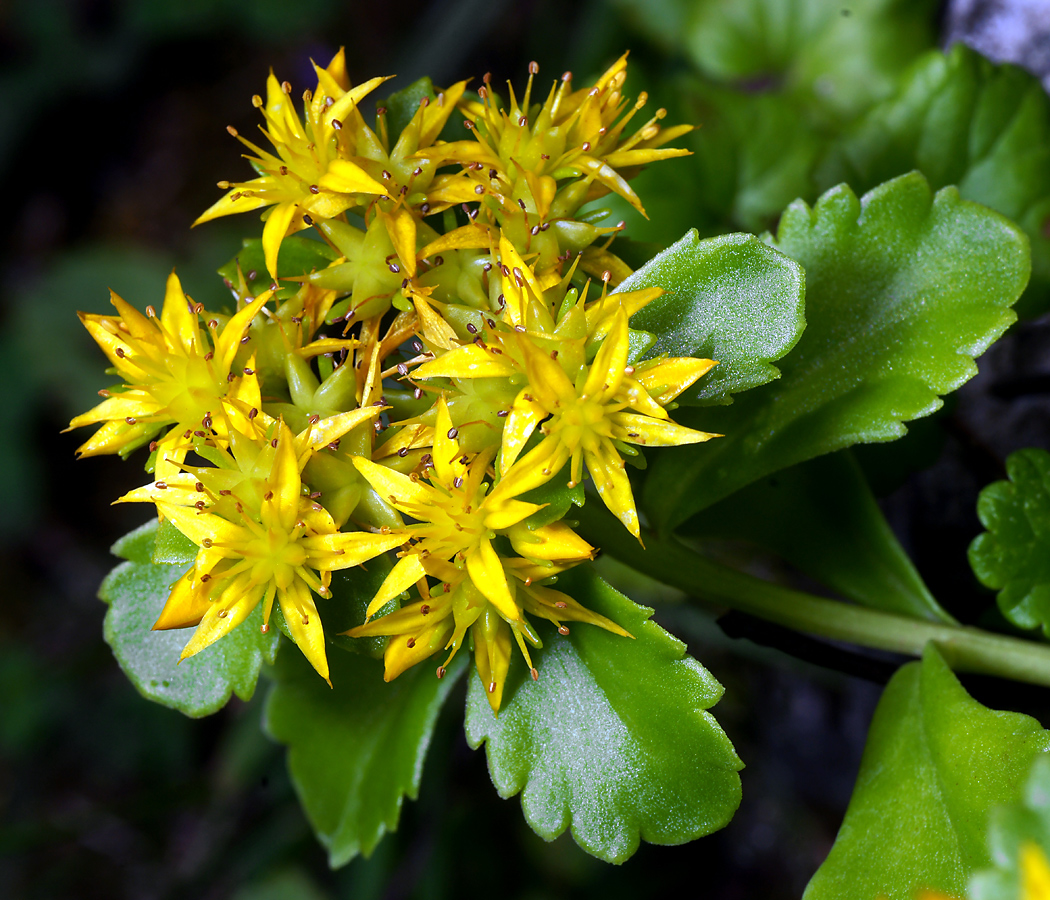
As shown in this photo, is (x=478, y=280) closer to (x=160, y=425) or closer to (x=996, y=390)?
(x=160, y=425)

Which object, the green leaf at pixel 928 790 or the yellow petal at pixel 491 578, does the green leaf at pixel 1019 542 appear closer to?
the green leaf at pixel 928 790

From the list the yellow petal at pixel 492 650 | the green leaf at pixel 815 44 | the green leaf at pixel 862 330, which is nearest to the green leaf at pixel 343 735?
the yellow petal at pixel 492 650

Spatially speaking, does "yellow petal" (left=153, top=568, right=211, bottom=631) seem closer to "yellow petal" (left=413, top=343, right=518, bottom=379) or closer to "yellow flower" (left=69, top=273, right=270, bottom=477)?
"yellow flower" (left=69, top=273, right=270, bottom=477)

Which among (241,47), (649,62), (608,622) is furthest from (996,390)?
(241,47)

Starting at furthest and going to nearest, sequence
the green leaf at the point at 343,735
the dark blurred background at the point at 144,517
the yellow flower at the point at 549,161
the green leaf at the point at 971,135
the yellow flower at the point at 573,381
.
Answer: the dark blurred background at the point at 144,517 → the green leaf at the point at 971,135 → the green leaf at the point at 343,735 → the yellow flower at the point at 549,161 → the yellow flower at the point at 573,381

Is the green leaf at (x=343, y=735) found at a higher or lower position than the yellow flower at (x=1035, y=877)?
lower

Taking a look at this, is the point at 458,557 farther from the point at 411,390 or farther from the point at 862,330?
the point at 862,330
